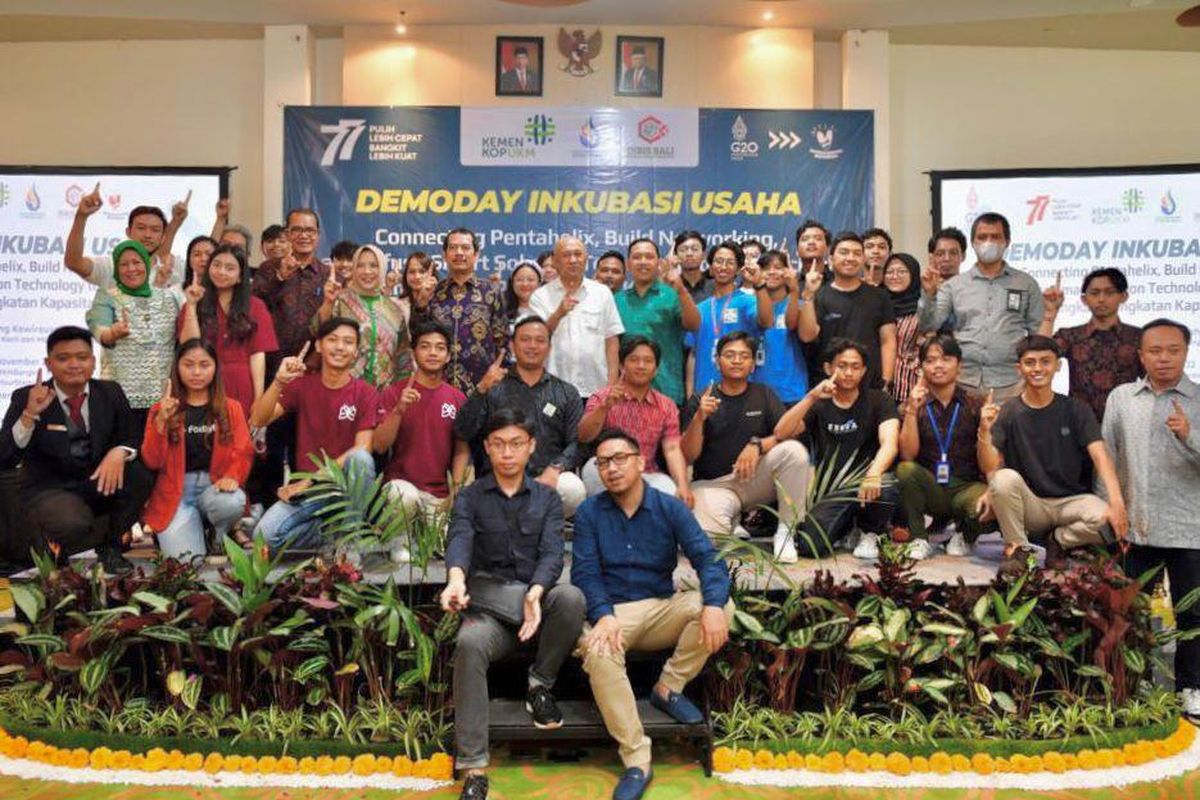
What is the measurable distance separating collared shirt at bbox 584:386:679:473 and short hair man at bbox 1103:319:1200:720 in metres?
1.90

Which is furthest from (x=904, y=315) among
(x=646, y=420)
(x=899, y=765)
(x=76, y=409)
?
(x=76, y=409)

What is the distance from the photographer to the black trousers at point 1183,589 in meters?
3.57

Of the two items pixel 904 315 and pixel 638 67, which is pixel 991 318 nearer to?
pixel 904 315

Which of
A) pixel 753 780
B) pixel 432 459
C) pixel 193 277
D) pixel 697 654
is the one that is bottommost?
pixel 753 780

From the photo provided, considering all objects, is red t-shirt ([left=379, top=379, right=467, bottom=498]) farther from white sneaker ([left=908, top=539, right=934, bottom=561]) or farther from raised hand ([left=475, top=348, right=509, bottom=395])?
white sneaker ([left=908, top=539, right=934, bottom=561])

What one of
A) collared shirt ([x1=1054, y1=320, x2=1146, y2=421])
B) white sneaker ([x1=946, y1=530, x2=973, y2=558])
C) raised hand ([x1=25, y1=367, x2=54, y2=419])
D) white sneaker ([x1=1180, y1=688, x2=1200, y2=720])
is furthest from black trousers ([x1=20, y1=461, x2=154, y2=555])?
collared shirt ([x1=1054, y1=320, x2=1146, y2=421])

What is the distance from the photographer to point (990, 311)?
Answer: 16.7ft

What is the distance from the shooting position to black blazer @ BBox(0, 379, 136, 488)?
4020 millimetres

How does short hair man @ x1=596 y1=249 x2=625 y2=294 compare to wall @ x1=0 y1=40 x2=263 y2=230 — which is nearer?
short hair man @ x1=596 y1=249 x2=625 y2=294

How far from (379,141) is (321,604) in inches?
211

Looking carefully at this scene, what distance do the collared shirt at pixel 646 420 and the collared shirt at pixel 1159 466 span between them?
1876 mm

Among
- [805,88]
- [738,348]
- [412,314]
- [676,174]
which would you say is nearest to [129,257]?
[412,314]

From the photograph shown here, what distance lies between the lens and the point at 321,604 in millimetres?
3262

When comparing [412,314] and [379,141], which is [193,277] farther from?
[379,141]
